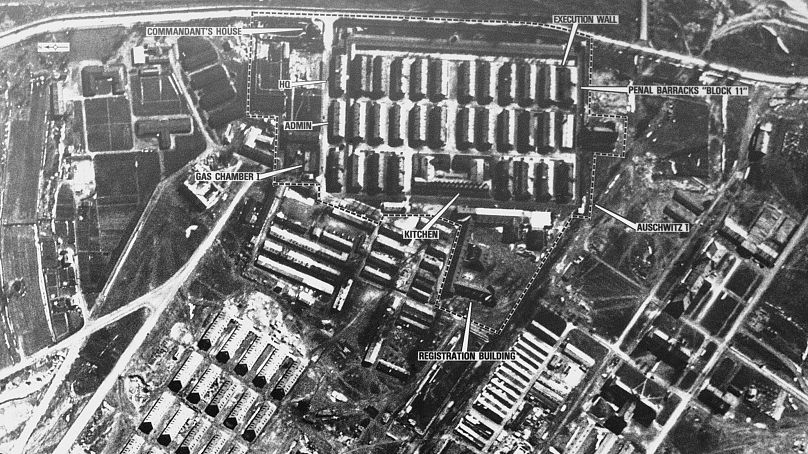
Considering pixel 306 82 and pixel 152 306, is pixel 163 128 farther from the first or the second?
pixel 152 306

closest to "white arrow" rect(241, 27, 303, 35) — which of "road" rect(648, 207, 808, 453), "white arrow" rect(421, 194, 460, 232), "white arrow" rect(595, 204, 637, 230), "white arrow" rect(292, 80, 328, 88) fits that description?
"white arrow" rect(292, 80, 328, 88)

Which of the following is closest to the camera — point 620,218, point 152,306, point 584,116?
point 152,306

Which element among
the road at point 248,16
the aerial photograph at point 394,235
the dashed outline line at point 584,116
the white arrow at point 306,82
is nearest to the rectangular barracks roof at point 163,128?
the aerial photograph at point 394,235

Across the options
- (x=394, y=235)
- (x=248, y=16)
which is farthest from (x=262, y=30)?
(x=394, y=235)

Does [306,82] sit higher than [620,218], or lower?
higher

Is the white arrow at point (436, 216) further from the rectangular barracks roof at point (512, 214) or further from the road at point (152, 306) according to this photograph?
the road at point (152, 306)

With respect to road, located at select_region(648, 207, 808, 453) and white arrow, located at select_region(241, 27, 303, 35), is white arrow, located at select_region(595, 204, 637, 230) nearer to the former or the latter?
road, located at select_region(648, 207, 808, 453)
